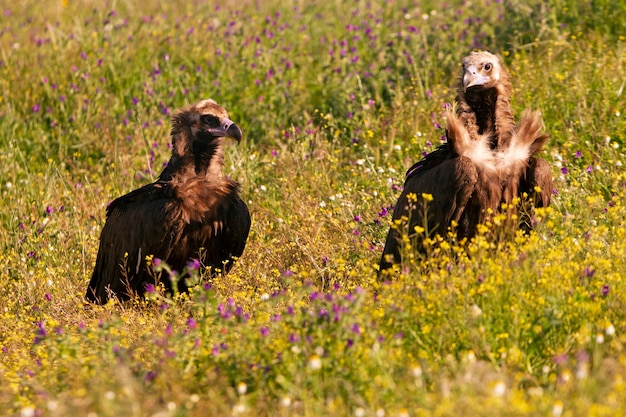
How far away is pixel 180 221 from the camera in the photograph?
725 centimetres

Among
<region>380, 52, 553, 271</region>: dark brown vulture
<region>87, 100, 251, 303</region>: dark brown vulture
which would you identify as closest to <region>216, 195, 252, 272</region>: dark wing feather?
<region>87, 100, 251, 303</region>: dark brown vulture

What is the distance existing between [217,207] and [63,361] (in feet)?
8.80

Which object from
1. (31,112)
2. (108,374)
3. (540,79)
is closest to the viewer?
(108,374)

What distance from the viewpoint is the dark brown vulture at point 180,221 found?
730 centimetres

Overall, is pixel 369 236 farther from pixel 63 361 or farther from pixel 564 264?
pixel 63 361

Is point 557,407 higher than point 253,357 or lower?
higher

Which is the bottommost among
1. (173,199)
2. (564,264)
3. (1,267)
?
(1,267)

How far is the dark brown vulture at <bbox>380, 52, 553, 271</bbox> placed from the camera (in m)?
6.35

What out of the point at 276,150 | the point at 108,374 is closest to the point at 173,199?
the point at 276,150

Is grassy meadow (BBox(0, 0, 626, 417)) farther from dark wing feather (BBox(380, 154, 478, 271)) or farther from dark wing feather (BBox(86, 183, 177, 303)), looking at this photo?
dark wing feather (BBox(86, 183, 177, 303))

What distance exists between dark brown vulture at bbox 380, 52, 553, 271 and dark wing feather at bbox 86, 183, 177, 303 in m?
1.63

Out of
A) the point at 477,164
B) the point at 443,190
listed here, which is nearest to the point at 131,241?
the point at 443,190

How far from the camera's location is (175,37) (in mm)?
11617

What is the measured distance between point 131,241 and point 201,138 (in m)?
0.95
